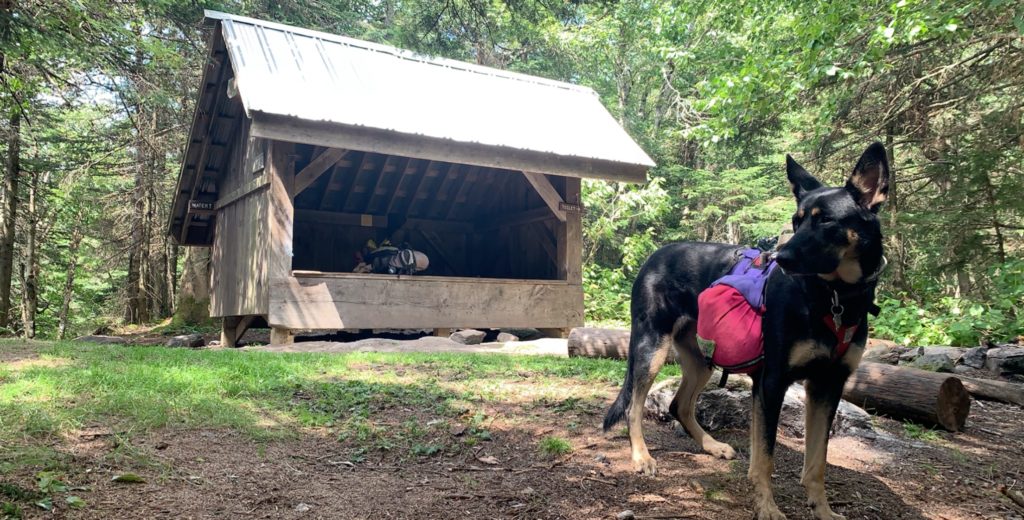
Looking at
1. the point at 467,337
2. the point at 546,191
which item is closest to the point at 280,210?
the point at 467,337

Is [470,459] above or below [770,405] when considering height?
below

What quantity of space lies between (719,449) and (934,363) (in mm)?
4641

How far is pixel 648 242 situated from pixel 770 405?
19.1 meters

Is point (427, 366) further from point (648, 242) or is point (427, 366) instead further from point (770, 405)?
point (648, 242)

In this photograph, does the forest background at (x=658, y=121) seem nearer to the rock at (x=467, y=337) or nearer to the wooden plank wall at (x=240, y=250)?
the wooden plank wall at (x=240, y=250)

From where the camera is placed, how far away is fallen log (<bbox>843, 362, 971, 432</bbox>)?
5051mm

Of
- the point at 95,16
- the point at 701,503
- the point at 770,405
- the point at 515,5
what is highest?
the point at 95,16

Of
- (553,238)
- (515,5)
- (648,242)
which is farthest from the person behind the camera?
(648,242)

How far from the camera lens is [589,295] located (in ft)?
65.2

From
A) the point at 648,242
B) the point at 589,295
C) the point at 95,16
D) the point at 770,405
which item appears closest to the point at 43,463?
the point at 770,405

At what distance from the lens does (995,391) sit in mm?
6230

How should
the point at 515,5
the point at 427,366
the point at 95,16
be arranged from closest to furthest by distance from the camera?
1. the point at 515,5
2. the point at 427,366
3. the point at 95,16

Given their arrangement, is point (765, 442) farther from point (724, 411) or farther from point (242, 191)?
point (242, 191)

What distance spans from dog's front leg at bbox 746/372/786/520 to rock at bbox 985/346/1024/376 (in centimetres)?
616
